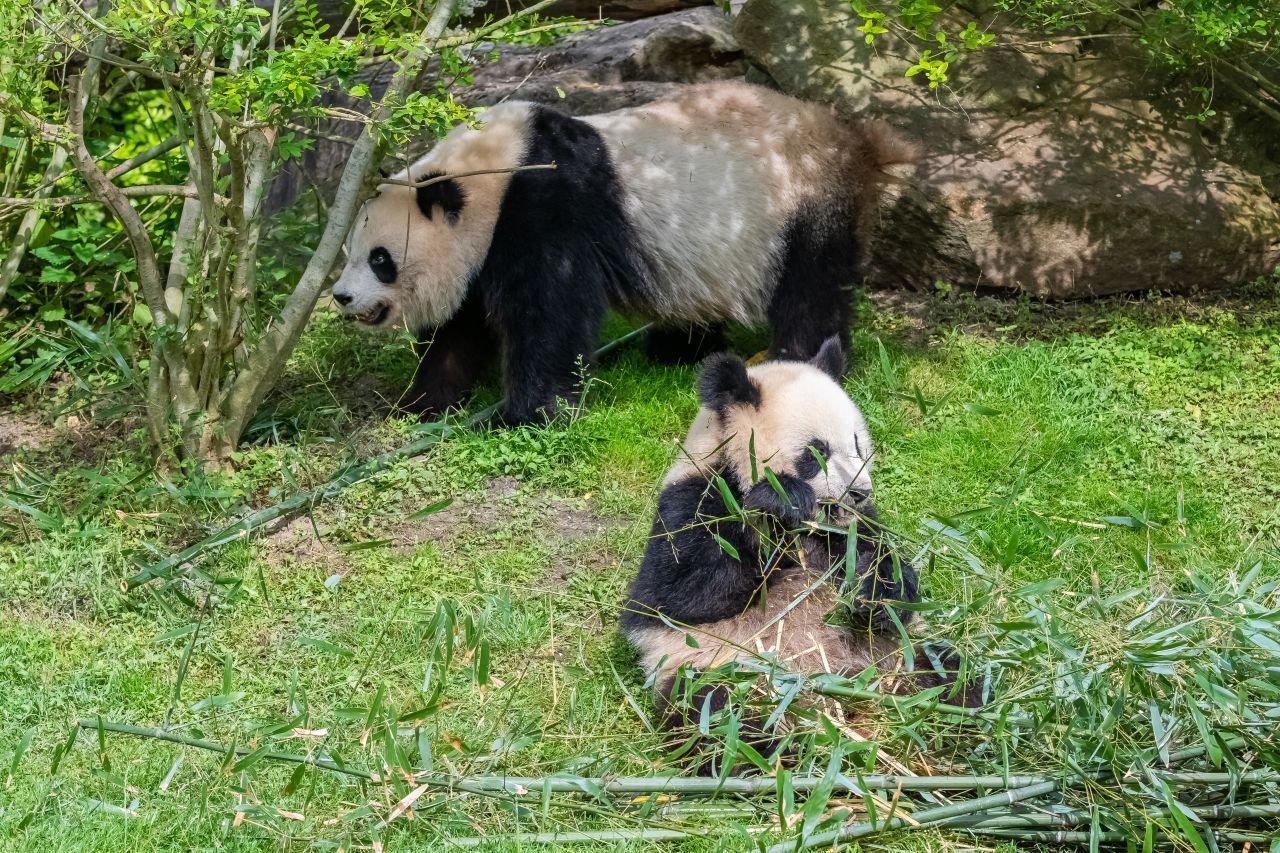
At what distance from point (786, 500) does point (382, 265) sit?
9.80ft

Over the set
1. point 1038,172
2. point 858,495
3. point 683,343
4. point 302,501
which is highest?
point 858,495

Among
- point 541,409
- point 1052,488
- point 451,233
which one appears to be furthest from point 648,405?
point 1052,488

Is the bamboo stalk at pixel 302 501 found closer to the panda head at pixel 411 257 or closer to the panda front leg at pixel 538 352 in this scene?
the panda front leg at pixel 538 352

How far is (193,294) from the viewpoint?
5285mm

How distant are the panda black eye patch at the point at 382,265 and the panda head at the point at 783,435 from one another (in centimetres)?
242

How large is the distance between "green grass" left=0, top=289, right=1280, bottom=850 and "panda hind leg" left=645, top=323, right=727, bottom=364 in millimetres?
243

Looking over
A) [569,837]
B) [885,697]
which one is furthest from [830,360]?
[569,837]

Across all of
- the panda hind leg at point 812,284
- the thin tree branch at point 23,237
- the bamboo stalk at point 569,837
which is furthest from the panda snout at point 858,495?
the thin tree branch at point 23,237

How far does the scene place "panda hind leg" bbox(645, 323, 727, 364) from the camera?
6.77m

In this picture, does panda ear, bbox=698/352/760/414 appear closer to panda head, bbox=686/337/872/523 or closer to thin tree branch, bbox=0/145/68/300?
panda head, bbox=686/337/872/523

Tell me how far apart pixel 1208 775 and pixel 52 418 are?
189 inches

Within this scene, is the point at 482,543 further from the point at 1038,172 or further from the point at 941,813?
the point at 1038,172

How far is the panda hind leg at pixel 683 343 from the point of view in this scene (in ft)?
22.2

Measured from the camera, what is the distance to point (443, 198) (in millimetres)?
5977
